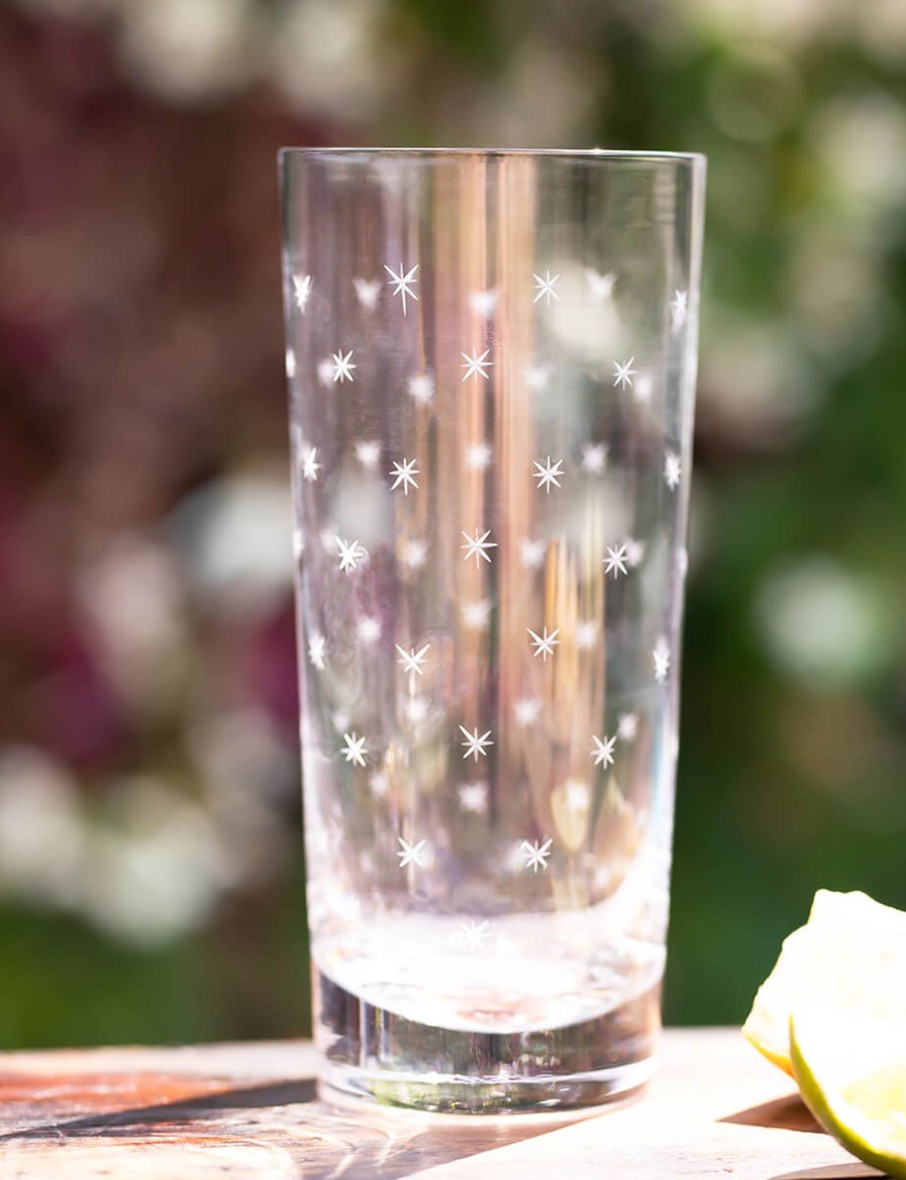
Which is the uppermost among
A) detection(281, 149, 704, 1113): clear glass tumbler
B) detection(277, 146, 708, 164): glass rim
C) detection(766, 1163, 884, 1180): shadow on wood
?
detection(277, 146, 708, 164): glass rim

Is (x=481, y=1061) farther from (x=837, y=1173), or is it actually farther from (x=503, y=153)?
(x=503, y=153)

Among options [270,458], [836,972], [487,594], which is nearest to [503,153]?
[487,594]

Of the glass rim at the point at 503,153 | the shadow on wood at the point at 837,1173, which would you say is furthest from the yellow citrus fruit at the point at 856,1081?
the glass rim at the point at 503,153

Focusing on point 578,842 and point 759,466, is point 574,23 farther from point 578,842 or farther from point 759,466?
point 578,842

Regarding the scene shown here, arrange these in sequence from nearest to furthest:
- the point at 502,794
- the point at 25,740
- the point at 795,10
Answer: the point at 502,794 < the point at 795,10 < the point at 25,740

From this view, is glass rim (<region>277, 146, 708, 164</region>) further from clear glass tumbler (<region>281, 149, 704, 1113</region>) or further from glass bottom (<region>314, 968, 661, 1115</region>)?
glass bottom (<region>314, 968, 661, 1115</region>)

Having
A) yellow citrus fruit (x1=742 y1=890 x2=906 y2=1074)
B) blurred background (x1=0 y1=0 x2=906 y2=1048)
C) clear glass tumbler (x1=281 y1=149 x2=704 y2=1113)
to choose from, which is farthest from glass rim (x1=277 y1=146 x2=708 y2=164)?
blurred background (x1=0 y1=0 x2=906 y2=1048)

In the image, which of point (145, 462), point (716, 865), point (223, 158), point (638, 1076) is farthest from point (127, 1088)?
point (223, 158)
